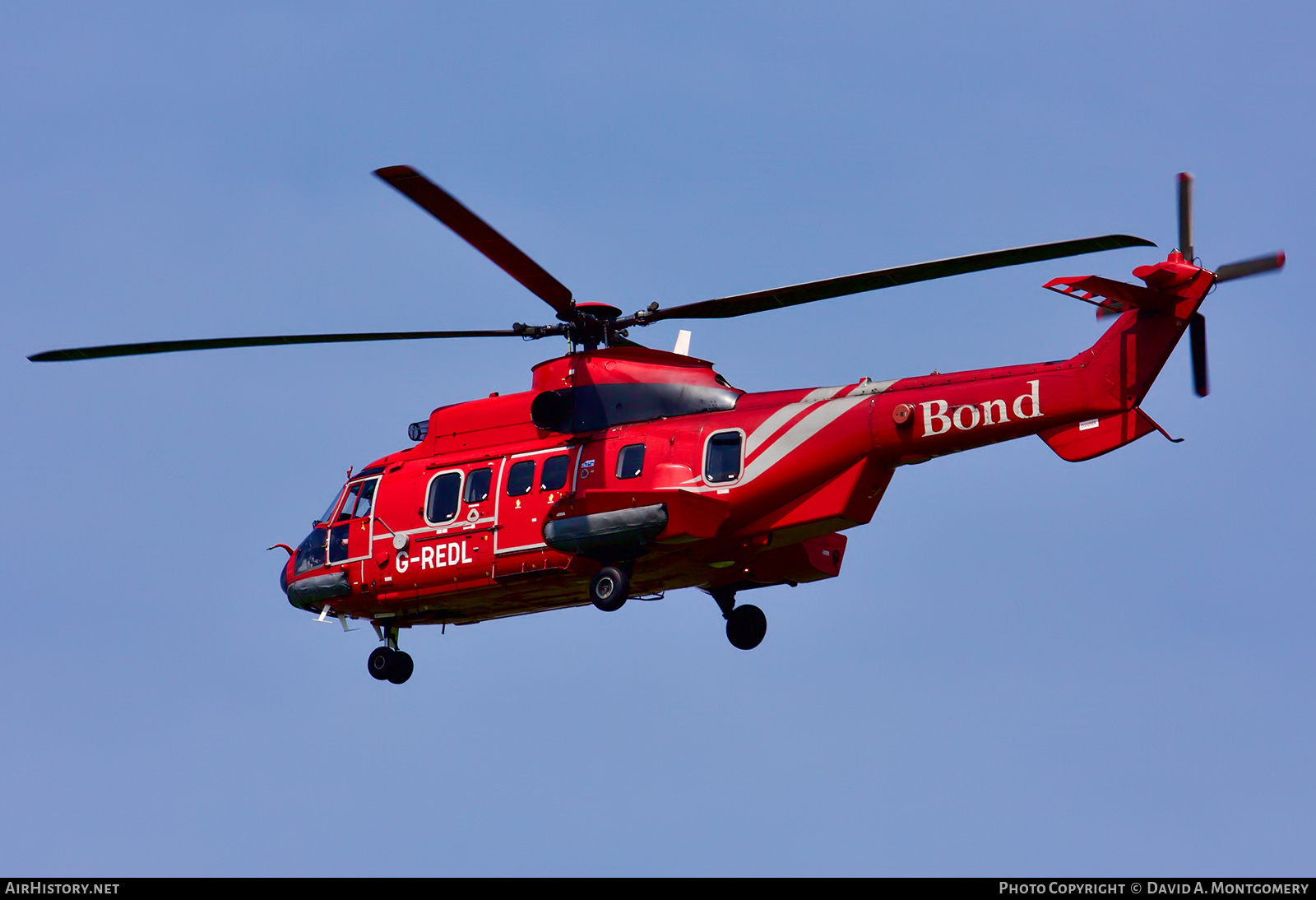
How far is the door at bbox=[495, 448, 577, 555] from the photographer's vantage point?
27.5m

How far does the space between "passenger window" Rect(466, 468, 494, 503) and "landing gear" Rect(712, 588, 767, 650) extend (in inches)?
154

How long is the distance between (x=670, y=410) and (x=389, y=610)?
5.87 meters

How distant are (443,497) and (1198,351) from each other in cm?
1159

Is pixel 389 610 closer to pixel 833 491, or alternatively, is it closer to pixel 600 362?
pixel 600 362

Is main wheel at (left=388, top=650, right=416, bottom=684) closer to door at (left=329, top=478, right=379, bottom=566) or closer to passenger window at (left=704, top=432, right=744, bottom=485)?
door at (left=329, top=478, right=379, bottom=566)

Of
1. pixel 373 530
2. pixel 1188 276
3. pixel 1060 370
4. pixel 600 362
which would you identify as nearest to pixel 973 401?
pixel 1060 370

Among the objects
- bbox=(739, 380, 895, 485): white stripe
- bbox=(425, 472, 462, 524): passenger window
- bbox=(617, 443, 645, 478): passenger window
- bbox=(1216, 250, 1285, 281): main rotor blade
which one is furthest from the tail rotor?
bbox=(425, 472, 462, 524): passenger window

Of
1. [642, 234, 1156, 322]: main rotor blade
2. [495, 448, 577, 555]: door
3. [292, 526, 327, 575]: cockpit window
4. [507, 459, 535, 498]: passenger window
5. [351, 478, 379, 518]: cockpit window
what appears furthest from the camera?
[292, 526, 327, 575]: cockpit window

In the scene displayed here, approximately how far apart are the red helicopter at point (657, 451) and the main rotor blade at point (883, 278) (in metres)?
0.03

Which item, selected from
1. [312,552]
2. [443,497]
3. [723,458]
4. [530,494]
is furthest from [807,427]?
[312,552]

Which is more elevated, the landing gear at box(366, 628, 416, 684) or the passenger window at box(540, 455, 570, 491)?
the passenger window at box(540, 455, 570, 491)

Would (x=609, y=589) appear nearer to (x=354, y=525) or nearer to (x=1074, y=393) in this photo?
(x=354, y=525)

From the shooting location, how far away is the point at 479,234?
24266 millimetres


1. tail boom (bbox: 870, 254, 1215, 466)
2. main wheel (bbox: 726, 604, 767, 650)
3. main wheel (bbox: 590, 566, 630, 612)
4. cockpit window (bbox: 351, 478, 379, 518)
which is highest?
cockpit window (bbox: 351, 478, 379, 518)
